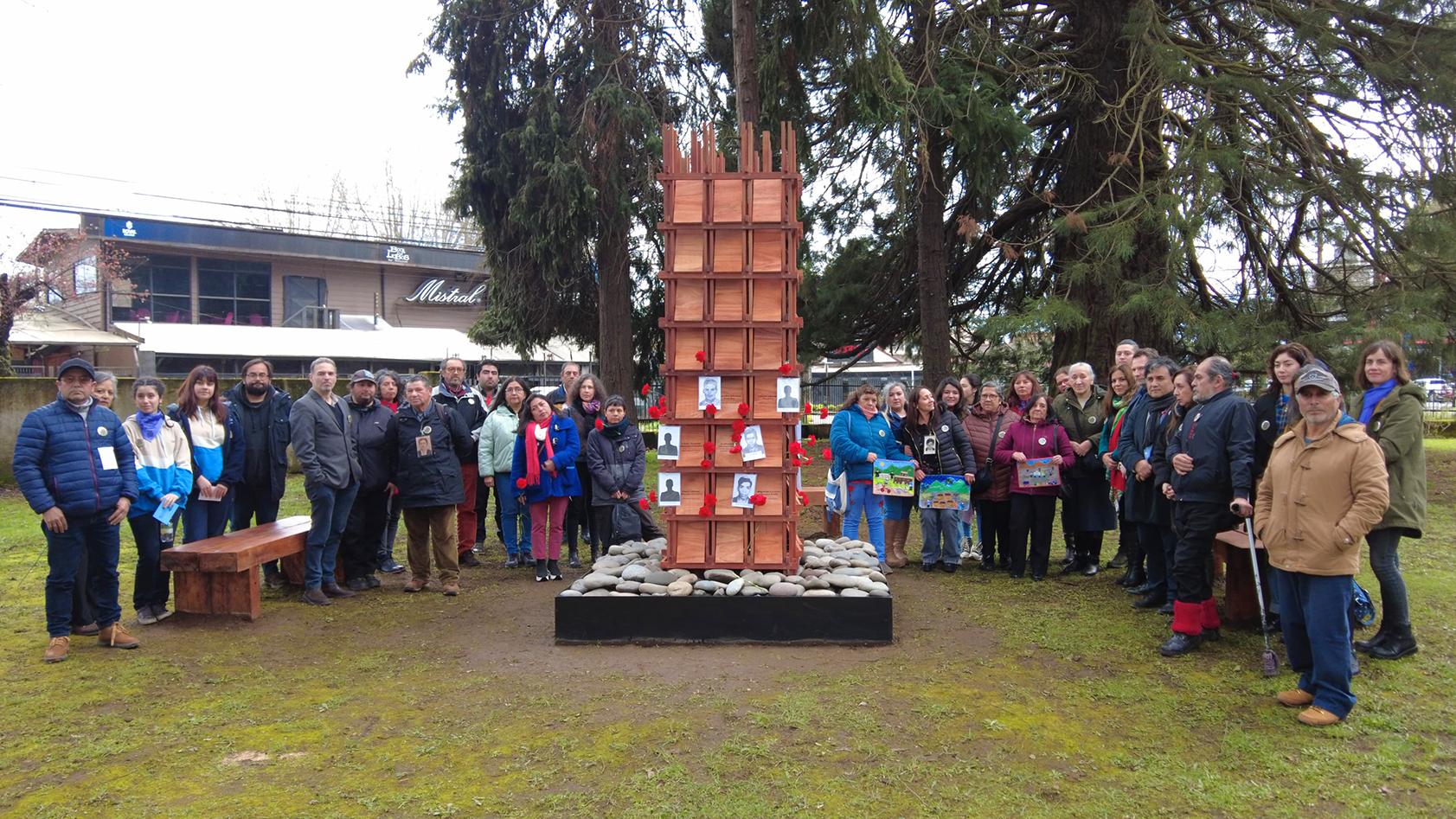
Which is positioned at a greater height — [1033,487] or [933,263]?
[933,263]

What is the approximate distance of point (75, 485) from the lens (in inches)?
220

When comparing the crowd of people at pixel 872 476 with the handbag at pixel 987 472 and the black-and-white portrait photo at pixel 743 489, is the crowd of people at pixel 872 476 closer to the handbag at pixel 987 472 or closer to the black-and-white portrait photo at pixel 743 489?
the handbag at pixel 987 472

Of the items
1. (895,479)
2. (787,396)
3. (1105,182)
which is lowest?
(895,479)

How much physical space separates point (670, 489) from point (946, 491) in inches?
108

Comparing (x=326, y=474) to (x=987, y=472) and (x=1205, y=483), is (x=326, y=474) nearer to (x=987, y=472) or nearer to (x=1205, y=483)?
(x=987, y=472)

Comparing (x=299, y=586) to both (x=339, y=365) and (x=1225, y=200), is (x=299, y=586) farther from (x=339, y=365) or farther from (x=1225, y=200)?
(x=339, y=365)

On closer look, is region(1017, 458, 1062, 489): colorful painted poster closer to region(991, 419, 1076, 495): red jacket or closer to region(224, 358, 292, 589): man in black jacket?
region(991, 419, 1076, 495): red jacket

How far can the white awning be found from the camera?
2814 cm

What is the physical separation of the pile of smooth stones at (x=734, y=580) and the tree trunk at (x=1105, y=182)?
473 centimetres

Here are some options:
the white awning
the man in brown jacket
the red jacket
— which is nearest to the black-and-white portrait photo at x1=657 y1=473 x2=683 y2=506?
the red jacket

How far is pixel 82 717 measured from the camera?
4.79 metres

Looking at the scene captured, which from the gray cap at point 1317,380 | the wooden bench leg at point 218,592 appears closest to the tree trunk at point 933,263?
the gray cap at point 1317,380

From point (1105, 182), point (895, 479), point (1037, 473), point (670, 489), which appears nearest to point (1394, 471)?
point (1037, 473)

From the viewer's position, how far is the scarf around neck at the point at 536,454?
25.8 feet
